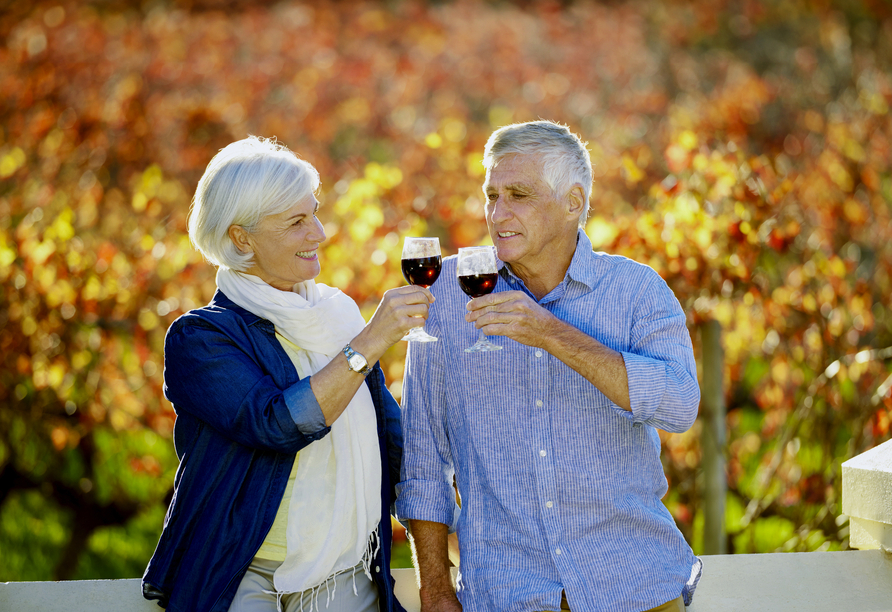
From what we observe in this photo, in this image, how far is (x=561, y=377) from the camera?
107 inches

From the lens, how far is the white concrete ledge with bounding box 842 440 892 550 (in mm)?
3094

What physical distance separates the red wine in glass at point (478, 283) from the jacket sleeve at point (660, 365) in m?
0.44

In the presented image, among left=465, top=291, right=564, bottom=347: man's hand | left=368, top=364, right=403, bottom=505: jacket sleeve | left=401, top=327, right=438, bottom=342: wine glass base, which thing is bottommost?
left=368, top=364, right=403, bottom=505: jacket sleeve

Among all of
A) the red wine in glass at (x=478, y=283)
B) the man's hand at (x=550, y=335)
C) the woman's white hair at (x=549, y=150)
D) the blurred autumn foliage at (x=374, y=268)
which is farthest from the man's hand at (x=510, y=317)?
the blurred autumn foliage at (x=374, y=268)

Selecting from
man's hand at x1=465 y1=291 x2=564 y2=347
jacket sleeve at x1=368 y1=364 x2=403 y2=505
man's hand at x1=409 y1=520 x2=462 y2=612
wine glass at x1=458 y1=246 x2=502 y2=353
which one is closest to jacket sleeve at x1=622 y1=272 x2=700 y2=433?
man's hand at x1=465 y1=291 x2=564 y2=347

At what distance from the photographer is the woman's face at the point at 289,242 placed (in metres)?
2.72

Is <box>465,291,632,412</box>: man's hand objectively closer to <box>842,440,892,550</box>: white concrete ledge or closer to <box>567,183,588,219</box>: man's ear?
<box>567,183,588,219</box>: man's ear

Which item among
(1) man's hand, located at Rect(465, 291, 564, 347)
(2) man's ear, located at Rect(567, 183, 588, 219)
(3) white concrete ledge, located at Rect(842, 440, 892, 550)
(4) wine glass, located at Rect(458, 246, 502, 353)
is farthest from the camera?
(3) white concrete ledge, located at Rect(842, 440, 892, 550)

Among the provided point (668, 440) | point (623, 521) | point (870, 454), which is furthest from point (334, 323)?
point (668, 440)

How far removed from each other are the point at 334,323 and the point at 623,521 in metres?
1.10

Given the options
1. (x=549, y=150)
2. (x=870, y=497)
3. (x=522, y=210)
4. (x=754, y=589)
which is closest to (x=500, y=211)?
(x=522, y=210)

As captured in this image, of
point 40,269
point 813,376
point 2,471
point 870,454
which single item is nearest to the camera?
point 870,454

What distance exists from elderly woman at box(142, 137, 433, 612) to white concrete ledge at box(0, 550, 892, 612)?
1.06ft

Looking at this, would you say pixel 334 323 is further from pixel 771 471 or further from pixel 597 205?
pixel 597 205
